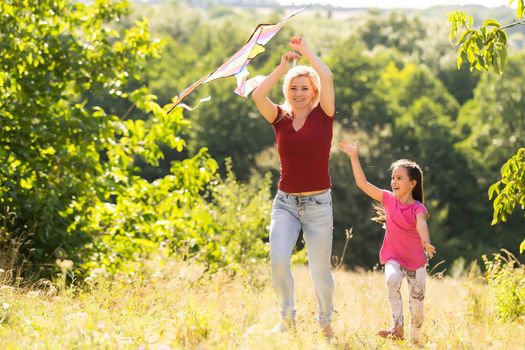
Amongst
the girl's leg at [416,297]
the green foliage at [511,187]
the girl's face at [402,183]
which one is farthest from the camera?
the green foliage at [511,187]

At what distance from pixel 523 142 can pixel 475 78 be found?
1275cm

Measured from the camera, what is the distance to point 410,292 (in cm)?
581

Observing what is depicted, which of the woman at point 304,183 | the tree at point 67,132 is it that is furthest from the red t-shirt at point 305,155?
the tree at point 67,132

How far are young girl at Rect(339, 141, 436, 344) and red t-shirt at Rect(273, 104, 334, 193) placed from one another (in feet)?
1.03

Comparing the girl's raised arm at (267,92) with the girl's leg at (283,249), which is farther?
the girl's raised arm at (267,92)

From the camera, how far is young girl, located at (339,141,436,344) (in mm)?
5684

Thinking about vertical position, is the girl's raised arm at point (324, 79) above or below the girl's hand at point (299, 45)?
below

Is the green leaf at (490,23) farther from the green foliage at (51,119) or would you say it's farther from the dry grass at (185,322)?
the green foliage at (51,119)

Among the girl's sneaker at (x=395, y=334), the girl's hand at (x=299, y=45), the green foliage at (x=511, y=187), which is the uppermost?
the girl's hand at (x=299, y=45)

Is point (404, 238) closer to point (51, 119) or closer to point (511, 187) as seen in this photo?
point (511, 187)

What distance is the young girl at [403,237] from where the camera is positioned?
224 inches

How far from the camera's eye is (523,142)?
1753 inches

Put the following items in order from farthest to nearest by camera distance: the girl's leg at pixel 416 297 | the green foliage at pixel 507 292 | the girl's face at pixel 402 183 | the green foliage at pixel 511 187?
the green foliage at pixel 507 292
the green foliage at pixel 511 187
the girl's face at pixel 402 183
the girl's leg at pixel 416 297

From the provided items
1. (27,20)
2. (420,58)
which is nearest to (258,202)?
(27,20)
